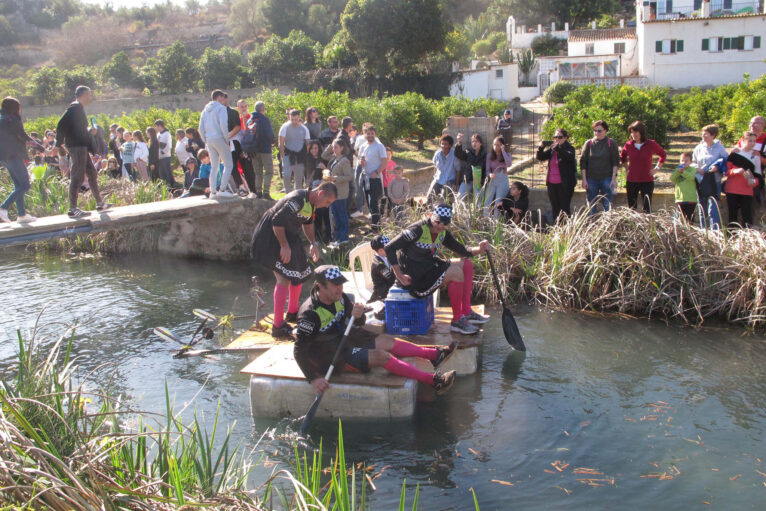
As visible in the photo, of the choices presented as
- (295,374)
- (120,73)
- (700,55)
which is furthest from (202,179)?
(120,73)

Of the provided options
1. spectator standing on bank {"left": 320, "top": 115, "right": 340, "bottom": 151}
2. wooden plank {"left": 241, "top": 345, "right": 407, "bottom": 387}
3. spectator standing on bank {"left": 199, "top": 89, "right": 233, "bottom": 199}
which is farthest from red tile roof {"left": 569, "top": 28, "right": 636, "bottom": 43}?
wooden plank {"left": 241, "top": 345, "right": 407, "bottom": 387}

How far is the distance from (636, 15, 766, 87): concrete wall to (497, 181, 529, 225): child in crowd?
121ft

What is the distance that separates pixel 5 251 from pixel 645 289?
13120 mm

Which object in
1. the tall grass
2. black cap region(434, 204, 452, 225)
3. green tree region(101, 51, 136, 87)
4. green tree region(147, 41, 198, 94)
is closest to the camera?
black cap region(434, 204, 452, 225)

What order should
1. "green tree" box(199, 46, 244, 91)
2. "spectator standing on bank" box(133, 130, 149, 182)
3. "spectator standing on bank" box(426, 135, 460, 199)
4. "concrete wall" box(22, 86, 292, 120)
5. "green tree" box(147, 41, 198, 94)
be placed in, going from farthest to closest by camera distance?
1. "green tree" box(147, 41, 198, 94)
2. "green tree" box(199, 46, 244, 91)
3. "concrete wall" box(22, 86, 292, 120)
4. "spectator standing on bank" box(133, 130, 149, 182)
5. "spectator standing on bank" box(426, 135, 460, 199)

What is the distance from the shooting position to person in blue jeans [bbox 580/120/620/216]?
1067cm

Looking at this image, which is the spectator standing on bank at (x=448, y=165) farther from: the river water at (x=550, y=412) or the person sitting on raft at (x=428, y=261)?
the person sitting on raft at (x=428, y=261)

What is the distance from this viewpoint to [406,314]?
730 centimetres

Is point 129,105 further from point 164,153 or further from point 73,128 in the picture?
point 73,128

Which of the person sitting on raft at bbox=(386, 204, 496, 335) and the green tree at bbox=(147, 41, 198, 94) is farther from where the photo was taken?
the green tree at bbox=(147, 41, 198, 94)

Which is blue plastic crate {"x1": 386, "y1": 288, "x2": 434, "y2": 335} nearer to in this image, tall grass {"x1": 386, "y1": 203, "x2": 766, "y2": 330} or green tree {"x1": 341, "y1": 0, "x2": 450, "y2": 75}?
tall grass {"x1": 386, "y1": 203, "x2": 766, "y2": 330}

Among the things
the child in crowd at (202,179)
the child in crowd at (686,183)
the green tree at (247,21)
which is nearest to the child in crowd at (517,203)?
the child in crowd at (686,183)

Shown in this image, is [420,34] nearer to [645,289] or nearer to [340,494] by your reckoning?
[645,289]

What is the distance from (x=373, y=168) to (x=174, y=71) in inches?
1708
